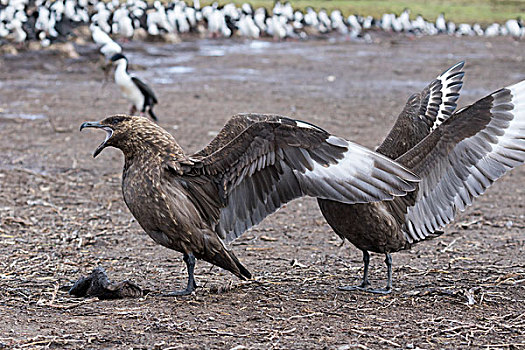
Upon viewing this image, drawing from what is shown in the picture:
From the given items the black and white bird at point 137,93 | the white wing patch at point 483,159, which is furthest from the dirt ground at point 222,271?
the white wing patch at point 483,159

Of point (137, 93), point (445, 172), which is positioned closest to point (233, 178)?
point (445, 172)

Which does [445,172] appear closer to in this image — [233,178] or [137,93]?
[233,178]

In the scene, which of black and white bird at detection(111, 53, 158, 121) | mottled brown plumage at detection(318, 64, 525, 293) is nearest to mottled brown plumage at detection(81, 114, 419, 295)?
mottled brown plumage at detection(318, 64, 525, 293)

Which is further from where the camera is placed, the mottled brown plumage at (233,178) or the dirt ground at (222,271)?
the mottled brown plumage at (233,178)

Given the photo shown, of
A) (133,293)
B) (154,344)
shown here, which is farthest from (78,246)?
(154,344)

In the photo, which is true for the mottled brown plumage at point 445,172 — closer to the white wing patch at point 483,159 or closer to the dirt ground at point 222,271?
the white wing patch at point 483,159

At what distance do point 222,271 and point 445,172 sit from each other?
188 centimetres

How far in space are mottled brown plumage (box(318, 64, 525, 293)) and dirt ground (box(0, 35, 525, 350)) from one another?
0.42 meters

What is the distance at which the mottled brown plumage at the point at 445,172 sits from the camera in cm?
478

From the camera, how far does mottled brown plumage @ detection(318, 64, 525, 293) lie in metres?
4.78

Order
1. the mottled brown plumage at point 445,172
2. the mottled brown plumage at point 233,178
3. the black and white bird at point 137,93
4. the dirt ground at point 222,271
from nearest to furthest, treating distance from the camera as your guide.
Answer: the dirt ground at point 222,271, the mottled brown plumage at point 233,178, the mottled brown plumage at point 445,172, the black and white bird at point 137,93

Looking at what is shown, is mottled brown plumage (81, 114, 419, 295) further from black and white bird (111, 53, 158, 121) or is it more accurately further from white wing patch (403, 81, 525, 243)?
black and white bird (111, 53, 158, 121)

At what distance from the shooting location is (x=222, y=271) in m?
5.86

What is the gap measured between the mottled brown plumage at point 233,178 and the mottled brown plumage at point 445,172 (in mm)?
361
